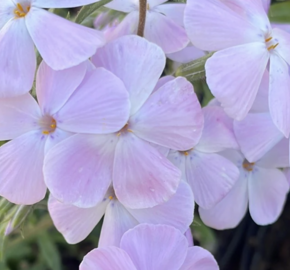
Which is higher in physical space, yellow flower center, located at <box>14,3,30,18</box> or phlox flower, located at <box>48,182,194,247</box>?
yellow flower center, located at <box>14,3,30,18</box>

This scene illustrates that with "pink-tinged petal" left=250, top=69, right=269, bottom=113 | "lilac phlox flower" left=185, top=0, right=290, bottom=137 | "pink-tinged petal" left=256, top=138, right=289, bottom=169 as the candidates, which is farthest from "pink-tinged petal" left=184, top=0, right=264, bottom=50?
"pink-tinged petal" left=256, top=138, right=289, bottom=169

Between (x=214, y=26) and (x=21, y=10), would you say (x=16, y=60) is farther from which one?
(x=214, y=26)

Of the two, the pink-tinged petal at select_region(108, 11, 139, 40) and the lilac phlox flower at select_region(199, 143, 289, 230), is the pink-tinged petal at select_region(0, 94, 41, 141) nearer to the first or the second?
the pink-tinged petal at select_region(108, 11, 139, 40)

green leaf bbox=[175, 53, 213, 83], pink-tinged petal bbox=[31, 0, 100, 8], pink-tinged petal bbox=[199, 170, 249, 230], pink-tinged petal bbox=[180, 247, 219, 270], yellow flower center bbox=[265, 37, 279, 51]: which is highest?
pink-tinged petal bbox=[31, 0, 100, 8]

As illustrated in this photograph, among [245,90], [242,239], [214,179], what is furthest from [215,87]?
[242,239]

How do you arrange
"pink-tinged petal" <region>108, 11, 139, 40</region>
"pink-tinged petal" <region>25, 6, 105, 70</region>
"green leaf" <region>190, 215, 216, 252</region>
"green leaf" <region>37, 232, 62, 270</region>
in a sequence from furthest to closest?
"green leaf" <region>190, 215, 216, 252</region> → "green leaf" <region>37, 232, 62, 270</region> → "pink-tinged petal" <region>108, 11, 139, 40</region> → "pink-tinged petal" <region>25, 6, 105, 70</region>

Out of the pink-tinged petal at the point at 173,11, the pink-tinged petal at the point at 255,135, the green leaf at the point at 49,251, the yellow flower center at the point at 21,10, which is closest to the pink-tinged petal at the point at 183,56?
the pink-tinged petal at the point at 173,11
